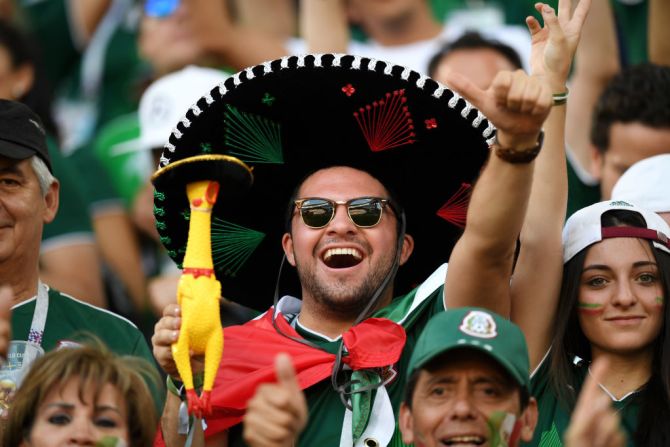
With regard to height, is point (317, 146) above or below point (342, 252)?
above

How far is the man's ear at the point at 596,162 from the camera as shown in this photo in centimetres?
626

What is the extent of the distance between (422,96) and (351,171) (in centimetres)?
46

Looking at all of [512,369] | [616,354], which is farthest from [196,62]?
[512,369]

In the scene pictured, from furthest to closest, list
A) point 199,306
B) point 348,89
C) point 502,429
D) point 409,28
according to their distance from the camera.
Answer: point 409,28 < point 348,89 < point 199,306 < point 502,429

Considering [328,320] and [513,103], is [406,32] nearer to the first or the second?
[328,320]

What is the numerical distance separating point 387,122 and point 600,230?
0.77 m

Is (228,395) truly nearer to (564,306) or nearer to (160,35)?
(564,306)

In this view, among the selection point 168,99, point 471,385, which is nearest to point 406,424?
point 471,385

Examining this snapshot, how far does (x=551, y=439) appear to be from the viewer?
15.1 ft

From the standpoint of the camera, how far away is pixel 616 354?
4840 millimetres

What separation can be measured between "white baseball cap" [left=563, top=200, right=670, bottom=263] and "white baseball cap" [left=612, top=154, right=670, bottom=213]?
35 centimetres

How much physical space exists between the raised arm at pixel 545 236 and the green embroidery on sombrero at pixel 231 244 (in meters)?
→ 1.04

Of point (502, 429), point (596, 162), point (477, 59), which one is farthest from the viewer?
point (477, 59)

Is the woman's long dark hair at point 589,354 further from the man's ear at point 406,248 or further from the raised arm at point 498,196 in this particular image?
the man's ear at point 406,248
